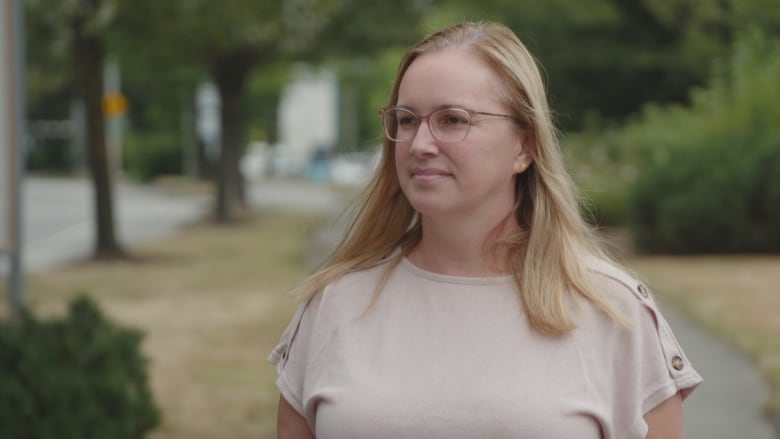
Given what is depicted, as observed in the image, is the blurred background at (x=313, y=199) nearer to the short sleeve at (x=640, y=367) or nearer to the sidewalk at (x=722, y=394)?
the sidewalk at (x=722, y=394)

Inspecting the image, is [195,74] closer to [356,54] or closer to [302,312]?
[356,54]

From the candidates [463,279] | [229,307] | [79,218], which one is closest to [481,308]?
[463,279]

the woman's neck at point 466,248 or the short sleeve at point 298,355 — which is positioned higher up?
the woman's neck at point 466,248

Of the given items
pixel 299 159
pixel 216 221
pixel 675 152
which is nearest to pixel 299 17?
pixel 675 152

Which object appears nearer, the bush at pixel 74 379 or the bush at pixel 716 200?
the bush at pixel 74 379

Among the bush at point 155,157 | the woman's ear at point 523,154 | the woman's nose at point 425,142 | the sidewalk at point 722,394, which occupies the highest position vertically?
the woman's nose at point 425,142

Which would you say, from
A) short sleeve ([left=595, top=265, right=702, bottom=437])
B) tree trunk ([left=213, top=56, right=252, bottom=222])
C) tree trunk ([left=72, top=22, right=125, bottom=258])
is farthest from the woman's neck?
tree trunk ([left=213, top=56, right=252, bottom=222])

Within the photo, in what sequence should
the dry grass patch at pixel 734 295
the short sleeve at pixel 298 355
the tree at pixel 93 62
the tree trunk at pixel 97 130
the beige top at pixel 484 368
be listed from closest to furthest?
the beige top at pixel 484 368 → the short sleeve at pixel 298 355 → the dry grass patch at pixel 734 295 → the tree at pixel 93 62 → the tree trunk at pixel 97 130

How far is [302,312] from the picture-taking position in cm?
236

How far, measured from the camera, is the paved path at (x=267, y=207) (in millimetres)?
6680

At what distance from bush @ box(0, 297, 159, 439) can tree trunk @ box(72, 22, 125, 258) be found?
10.9 m

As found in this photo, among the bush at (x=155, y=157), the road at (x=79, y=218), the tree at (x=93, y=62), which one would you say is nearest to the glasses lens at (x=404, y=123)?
the tree at (x=93, y=62)

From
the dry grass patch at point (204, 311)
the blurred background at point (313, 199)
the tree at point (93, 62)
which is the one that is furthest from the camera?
the tree at point (93, 62)

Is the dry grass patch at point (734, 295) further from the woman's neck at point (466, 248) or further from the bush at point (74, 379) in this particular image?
the woman's neck at point (466, 248)
